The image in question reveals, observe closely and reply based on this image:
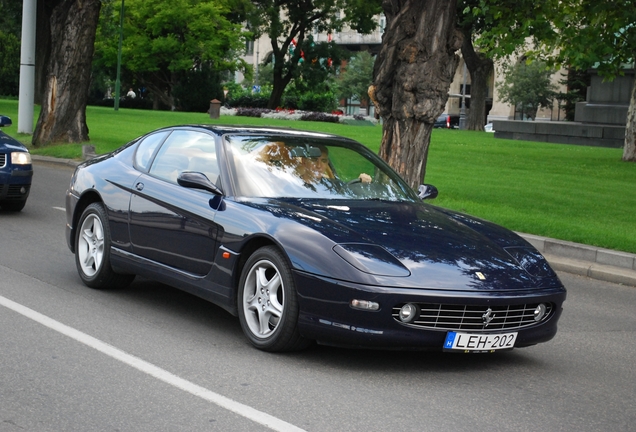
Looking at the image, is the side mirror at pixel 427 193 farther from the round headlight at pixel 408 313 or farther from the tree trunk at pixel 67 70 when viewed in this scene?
the tree trunk at pixel 67 70

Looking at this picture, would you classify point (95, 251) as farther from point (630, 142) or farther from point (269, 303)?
point (630, 142)

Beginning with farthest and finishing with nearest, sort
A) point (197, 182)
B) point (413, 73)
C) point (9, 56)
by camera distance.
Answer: point (9, 56), point (413, 73), point (197, 182)

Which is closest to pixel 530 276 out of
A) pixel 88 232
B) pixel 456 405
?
pixel 456 405

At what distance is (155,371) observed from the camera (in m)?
5.71

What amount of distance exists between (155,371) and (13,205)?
8.04 metres

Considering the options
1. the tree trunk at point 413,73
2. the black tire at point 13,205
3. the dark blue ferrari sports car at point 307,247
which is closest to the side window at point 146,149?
the dark blue ferrari sports car at point 307,247

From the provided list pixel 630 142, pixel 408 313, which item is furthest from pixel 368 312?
pixel 630 142

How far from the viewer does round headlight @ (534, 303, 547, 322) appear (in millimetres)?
6125

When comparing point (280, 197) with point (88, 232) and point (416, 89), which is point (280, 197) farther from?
point (416, 89)

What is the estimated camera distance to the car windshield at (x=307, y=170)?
6.92 metres

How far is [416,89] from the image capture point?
14.9m

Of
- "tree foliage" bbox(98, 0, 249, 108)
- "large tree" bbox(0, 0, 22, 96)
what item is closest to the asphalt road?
"large tree" bbox(0, 0, 22, 96)

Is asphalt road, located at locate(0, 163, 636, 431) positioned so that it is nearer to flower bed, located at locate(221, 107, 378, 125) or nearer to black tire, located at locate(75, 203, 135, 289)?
black tire, located at locate(75, 203, 135, 289)

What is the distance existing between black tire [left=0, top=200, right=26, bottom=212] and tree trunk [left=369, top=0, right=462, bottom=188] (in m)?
5.36
